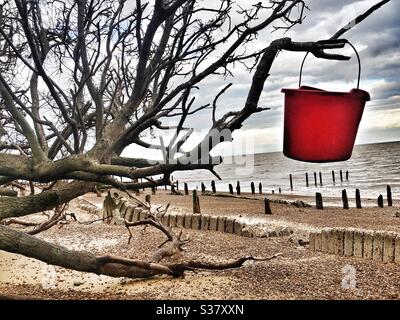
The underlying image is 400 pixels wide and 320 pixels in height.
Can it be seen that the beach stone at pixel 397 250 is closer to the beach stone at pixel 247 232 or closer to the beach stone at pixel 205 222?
the beach stone at pixel 247 232

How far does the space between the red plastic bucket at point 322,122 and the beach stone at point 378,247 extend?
17.9 ft

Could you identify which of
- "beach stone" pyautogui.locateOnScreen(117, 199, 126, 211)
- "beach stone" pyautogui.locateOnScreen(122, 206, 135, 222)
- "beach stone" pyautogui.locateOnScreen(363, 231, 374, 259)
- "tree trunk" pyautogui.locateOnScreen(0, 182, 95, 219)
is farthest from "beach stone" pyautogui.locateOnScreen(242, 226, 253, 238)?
"beach stone" pyautogui.locateOnScreen(117, 199, 126, 211)

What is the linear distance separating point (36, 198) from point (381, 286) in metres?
4.93

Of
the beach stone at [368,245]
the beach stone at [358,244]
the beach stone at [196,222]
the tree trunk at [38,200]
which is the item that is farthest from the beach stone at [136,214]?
the tree trunk at [38,200]

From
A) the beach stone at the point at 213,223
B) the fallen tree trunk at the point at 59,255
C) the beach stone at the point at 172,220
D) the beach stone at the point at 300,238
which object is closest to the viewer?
the fallen tree trunk at the point at 59,255

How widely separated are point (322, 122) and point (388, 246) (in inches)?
220

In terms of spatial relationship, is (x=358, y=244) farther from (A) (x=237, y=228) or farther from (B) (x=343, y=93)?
(B) (x=343, y=93)

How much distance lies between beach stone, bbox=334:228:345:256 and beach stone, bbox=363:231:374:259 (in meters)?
0.45

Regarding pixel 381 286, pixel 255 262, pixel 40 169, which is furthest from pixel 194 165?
pixel 255 262

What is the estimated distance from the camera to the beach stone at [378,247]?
7902 mm

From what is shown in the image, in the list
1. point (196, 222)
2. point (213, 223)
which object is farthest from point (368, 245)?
point (196, 222)

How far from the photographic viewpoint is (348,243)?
841 centimetres

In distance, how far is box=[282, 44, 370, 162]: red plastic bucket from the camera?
3049 mm
